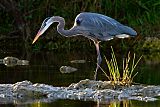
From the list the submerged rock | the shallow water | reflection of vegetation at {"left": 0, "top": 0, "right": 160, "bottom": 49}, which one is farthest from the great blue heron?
reflection of vegetation at {"left": 0, "top": 0, "right": 160, "bottom": 49}

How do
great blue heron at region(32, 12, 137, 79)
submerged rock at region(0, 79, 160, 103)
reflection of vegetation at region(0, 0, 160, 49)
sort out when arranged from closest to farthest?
1. submerged rock at region(0, 79, 160, 103)
2. great blue heron at region(32, 12, 137, 79)
3. reflection of vegetation at region(0, 0, 160, 49)

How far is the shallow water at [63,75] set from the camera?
34.2 ft

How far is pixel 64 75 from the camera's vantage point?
559 inches

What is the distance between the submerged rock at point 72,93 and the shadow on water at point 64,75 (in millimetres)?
406

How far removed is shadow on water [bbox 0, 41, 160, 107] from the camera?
10.5 meters

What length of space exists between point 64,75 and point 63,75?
0.08 feet

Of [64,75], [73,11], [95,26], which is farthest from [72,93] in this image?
[73,11]

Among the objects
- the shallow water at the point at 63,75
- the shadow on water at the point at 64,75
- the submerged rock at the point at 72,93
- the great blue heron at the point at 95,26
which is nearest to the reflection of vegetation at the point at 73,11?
the shadow on water at the point at 64,75

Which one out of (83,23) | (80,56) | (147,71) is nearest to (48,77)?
(83,23)

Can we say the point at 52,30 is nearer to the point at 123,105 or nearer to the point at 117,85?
the point at 117,85

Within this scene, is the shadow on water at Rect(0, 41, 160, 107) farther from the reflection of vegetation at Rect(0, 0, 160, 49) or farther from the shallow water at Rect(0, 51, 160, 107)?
the reflection of vegetation at Rect(0, 0, 160, 49)

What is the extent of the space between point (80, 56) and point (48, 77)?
4763 mm

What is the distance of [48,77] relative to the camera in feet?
46.0

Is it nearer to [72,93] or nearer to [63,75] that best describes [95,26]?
[63,75]
